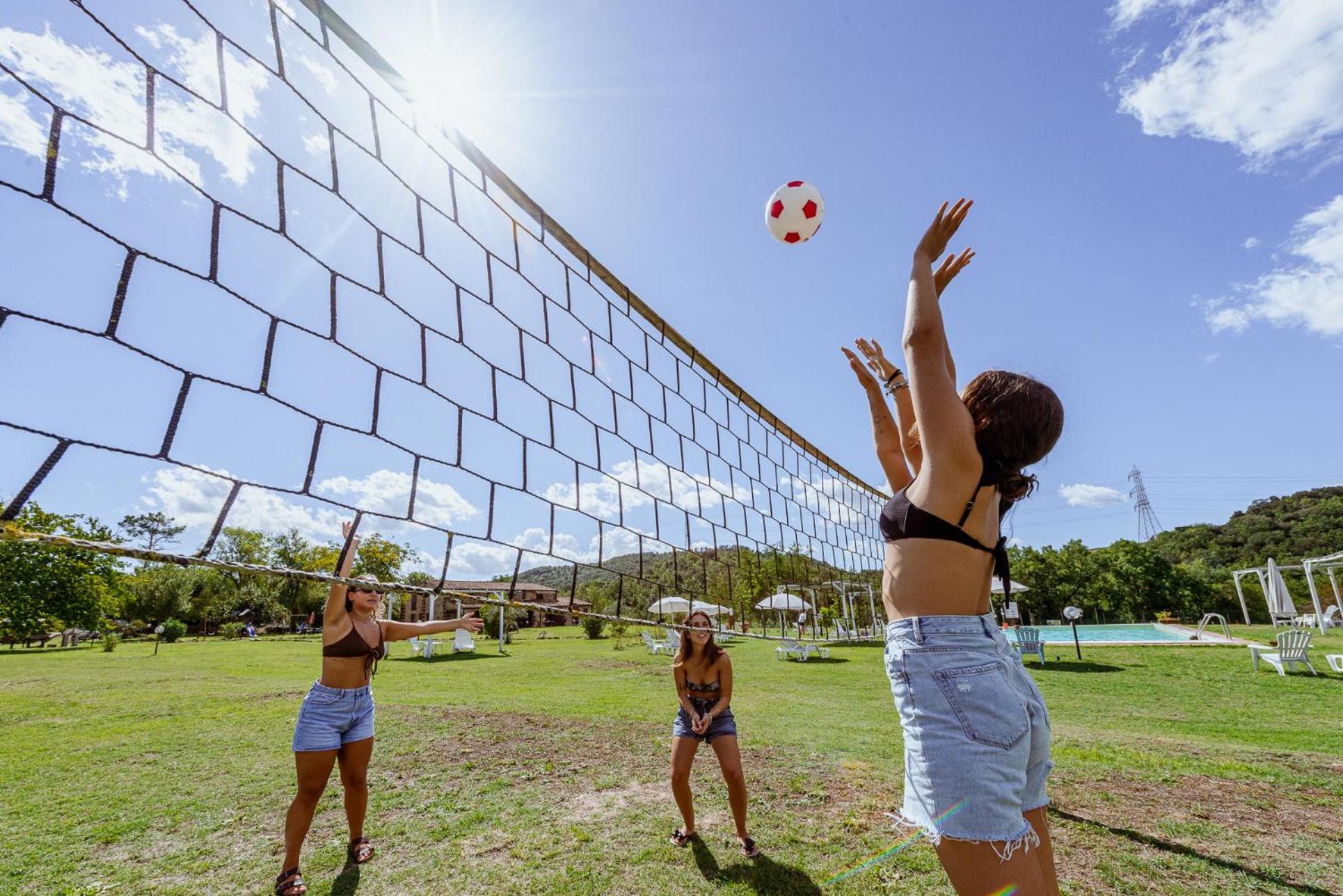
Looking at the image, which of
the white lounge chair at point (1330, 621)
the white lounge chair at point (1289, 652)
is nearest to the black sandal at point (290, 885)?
the white lounge chair at point (1289, 652)

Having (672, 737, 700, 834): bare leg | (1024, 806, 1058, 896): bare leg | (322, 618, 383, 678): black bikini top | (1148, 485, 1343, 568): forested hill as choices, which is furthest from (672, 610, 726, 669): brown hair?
(1148, 485, 1343, 568): forested hill

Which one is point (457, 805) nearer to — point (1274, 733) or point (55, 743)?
point (55, 743)

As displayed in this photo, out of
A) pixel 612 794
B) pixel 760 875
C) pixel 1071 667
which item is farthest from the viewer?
pixel 1071 667

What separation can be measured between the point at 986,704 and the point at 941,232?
115 cm

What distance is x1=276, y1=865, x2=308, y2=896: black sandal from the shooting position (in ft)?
10.1

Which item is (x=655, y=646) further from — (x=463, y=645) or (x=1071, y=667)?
(x=1071, y=667)

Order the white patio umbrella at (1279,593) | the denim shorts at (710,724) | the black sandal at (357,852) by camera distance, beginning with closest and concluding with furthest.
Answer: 1. the black sandal at (357,852)
2. the denim shorts at (710,724)
3. the white patio umbrella at (1279,593)

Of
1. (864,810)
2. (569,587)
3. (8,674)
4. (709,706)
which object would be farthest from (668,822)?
(8,674)

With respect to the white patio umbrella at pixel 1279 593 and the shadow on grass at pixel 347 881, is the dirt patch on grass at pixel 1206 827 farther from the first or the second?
the white patio umbrella at pixel 1279 593

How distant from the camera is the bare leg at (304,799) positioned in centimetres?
308

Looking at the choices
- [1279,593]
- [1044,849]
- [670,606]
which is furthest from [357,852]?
[1279,593]

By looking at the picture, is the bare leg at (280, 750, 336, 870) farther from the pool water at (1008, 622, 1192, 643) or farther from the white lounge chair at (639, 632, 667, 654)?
the pool water at (1008, 622, 1192, 643)

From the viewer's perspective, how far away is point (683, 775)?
357 cm

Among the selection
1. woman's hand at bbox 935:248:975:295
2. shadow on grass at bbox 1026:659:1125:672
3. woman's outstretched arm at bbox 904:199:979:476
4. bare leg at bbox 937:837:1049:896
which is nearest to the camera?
bare leg at bbox 937:837:1049:896
